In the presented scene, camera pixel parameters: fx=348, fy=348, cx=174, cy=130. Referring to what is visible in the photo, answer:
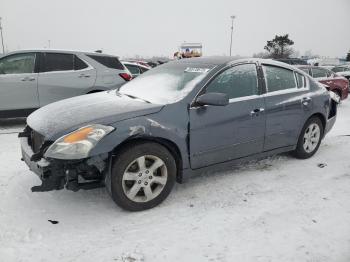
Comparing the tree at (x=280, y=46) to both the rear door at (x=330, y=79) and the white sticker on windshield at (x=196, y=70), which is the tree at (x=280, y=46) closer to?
the rear door at (x=330, y=79)

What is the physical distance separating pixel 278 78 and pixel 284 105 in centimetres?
40

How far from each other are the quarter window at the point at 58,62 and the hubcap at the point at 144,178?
464 cm

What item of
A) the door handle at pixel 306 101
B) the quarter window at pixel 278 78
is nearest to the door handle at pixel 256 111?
the quarter window at pixel 278 78

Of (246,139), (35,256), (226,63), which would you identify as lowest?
(35,256)

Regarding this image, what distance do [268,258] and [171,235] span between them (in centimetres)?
85

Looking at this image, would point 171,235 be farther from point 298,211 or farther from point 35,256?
point 298,211

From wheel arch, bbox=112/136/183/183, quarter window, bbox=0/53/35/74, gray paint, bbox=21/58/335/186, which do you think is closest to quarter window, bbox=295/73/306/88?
gray paint, bbox=21/58/335/186

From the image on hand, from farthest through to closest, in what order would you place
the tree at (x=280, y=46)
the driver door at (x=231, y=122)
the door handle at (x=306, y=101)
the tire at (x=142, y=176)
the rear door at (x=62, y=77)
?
the tree at (x=280, y=46) < the rear door at (x=62, y=77) < the door handle at (x=306, y=101) < the driver door at (x=231, y=122) < the tire at (x=142, y=176)

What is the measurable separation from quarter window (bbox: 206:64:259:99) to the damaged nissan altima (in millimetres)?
13

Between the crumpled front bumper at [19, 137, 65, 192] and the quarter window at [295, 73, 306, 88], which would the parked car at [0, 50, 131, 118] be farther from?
the crumpled front bumper at [19, 137, 65, 192]

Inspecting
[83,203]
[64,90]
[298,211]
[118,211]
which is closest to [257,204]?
[298,211]

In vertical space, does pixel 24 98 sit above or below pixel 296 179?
above

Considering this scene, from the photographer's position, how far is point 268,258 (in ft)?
9.06

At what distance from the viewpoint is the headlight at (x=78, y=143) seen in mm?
3115
